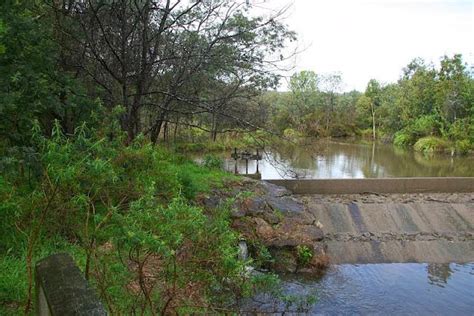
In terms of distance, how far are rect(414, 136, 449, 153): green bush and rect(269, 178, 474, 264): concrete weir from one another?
14548 mm

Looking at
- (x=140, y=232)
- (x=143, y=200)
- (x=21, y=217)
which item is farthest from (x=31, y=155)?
(x=140, y=232)

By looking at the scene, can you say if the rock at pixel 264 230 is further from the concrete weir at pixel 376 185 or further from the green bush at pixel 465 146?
the green bush at pixel 465 146

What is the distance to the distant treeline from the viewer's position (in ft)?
83.1

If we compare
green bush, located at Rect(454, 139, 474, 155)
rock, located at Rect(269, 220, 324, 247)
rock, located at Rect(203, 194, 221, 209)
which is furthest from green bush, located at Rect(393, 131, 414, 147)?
rock, located at Rect(203, 194, 221, 209)

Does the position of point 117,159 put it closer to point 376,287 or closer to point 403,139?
point 376,287

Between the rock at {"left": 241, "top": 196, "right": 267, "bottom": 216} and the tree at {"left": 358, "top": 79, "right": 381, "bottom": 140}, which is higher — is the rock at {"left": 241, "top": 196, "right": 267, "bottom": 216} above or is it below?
below

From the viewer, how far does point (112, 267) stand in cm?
294

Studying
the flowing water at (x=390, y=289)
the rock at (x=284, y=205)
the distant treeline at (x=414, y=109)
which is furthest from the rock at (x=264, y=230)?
the distant treeline at (x=414, y=109)

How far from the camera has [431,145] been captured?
25.9 metres

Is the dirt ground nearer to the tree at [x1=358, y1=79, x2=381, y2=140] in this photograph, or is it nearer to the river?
the river

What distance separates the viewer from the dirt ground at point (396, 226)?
8.83 m

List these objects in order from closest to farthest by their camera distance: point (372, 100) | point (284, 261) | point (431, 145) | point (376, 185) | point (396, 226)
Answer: point (284, 261) < point (396, 226) < point (376, 185) < point (431, 145) < point (372, 100)

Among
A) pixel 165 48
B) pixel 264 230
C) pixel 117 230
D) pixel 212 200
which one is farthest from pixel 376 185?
pixel 117 230

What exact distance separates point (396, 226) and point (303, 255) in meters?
3.24
